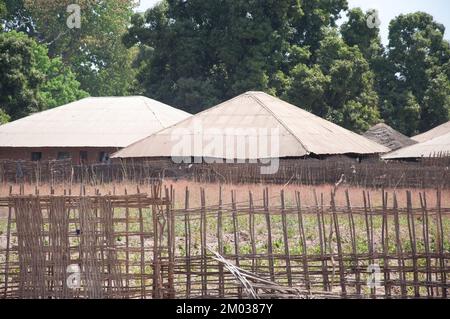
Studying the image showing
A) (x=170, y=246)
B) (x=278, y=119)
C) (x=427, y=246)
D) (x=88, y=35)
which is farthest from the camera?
(x=88, y=35)

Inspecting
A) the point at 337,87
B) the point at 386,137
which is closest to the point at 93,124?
the point at 337,87

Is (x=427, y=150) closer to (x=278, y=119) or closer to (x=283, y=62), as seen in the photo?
(x=278, y=119)

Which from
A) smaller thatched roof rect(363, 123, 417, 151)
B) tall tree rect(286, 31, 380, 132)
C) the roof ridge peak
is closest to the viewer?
the roof ridge peak

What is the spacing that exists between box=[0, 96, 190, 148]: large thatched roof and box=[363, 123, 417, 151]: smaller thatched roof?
9.07 metres

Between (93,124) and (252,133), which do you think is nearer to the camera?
(252,133)

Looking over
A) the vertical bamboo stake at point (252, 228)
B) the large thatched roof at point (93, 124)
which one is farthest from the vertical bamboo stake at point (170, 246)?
the large thatched roof at point (93, 124)

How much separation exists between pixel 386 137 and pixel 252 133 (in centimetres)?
1305

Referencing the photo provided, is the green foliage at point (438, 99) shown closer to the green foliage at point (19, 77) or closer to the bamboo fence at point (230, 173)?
the green foliage at point (19, 77)

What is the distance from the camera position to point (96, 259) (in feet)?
35.4

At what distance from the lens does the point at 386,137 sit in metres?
39.2

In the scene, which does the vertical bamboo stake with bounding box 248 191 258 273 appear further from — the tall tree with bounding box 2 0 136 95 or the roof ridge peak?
the tall tree with bounding box 2 0 136 95

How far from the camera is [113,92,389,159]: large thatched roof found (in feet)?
88.9

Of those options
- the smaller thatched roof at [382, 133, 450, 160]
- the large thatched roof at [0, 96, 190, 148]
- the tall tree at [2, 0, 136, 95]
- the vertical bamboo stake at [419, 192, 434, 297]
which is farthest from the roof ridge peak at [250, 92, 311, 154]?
the tall tree at [2, 0, 136, 95]

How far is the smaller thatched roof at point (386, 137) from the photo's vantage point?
38938mm
